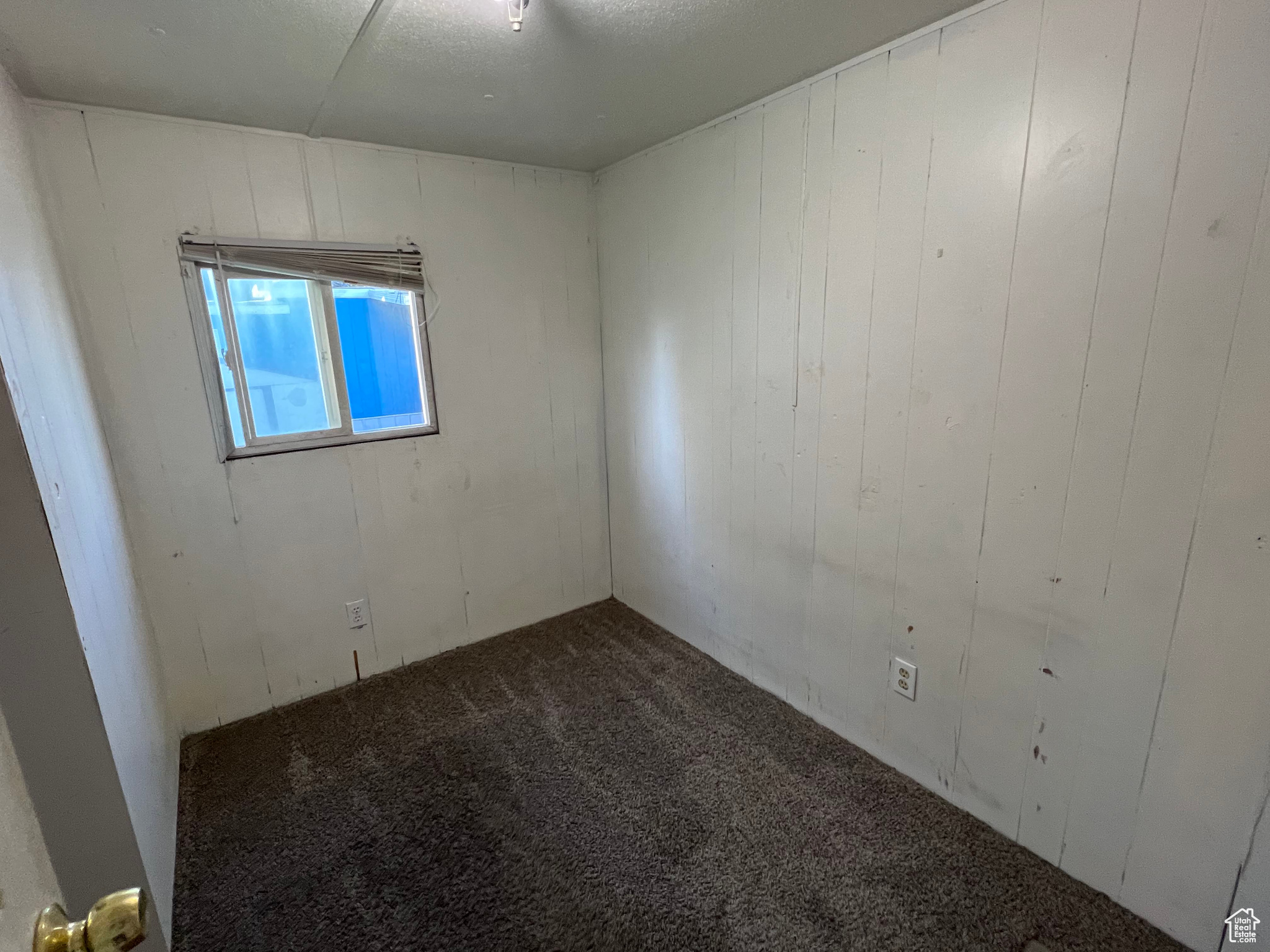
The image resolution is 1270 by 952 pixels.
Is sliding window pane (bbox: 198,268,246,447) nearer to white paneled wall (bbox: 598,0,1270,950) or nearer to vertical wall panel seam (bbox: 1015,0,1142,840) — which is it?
white paneled wall (bbox: 598,0,1270,950)

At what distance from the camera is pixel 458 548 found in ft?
8.47

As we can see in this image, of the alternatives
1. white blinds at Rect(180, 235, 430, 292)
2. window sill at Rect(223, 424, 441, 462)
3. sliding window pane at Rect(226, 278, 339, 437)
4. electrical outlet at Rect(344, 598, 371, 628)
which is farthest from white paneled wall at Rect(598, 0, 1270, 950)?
electrical outlet at Rect(344, 598, 371, 628)

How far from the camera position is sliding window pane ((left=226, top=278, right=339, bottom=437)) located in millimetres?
2059

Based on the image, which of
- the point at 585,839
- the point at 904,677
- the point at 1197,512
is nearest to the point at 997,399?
the point at 1197,512

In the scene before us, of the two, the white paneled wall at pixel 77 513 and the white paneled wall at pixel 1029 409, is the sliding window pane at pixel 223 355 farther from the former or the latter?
the white paneled wall at pixel 1029 409

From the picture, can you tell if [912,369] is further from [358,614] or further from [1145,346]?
[358,614]

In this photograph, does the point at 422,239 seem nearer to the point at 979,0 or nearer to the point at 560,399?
the point at 560,399

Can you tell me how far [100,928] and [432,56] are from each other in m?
1.76

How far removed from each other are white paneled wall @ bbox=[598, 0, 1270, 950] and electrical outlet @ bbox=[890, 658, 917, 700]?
27mm

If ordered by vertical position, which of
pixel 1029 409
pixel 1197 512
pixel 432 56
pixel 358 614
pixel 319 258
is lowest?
pixel 358 614

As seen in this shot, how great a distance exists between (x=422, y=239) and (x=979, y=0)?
1.88 meters

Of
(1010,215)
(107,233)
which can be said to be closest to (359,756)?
(107,233)

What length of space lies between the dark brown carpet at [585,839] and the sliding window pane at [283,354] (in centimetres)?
111

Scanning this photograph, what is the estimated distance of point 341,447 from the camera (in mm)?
2238
